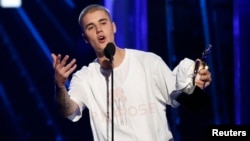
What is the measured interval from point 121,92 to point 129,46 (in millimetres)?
768

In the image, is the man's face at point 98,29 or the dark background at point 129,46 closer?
the man's face at point 98,29

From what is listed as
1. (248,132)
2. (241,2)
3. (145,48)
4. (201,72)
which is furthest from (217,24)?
(201,72)

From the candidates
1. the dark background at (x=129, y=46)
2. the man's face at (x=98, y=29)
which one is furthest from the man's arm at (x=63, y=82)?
the dark background at (x=129, y=46)

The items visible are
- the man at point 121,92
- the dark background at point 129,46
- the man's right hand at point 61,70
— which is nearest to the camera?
the man's right hand at point 61,70

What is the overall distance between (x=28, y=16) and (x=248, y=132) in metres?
1.26

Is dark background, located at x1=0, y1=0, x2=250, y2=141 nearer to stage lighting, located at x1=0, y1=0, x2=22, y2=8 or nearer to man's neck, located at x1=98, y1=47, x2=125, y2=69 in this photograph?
stage lighting, located at x1=0, y1=0, x2=22, y2=8

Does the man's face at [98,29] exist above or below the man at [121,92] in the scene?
above

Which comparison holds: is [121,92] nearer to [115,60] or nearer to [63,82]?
[115,60]

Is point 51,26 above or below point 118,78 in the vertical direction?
above

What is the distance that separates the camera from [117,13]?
2484 millimetres

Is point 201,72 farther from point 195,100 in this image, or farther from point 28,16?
point 28,16

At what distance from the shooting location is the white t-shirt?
1706 mm

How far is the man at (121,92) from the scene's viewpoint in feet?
5.59

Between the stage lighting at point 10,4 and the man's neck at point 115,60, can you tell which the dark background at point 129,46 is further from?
the man's neck at point 115,60
